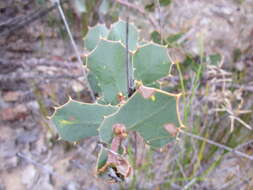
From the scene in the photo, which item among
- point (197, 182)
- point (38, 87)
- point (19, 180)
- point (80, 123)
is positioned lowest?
point (197, 182)

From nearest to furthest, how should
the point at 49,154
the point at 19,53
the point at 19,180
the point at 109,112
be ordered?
1. the point at 109,112
2. the point at 19,180
3. the point at 49,154
4. the point at 19,53

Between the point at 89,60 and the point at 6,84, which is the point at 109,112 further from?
the point at 6,84

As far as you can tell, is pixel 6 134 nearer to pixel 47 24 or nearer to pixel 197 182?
pixel 47 24

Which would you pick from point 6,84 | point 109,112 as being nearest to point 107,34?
point 109,112

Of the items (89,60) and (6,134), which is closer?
(89,60)

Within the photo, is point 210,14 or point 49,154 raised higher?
point 210,14

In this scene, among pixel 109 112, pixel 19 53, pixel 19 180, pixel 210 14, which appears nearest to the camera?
pixel 109 112

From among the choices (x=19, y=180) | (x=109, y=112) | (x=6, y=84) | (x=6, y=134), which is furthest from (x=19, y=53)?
(x=109, y=112)
